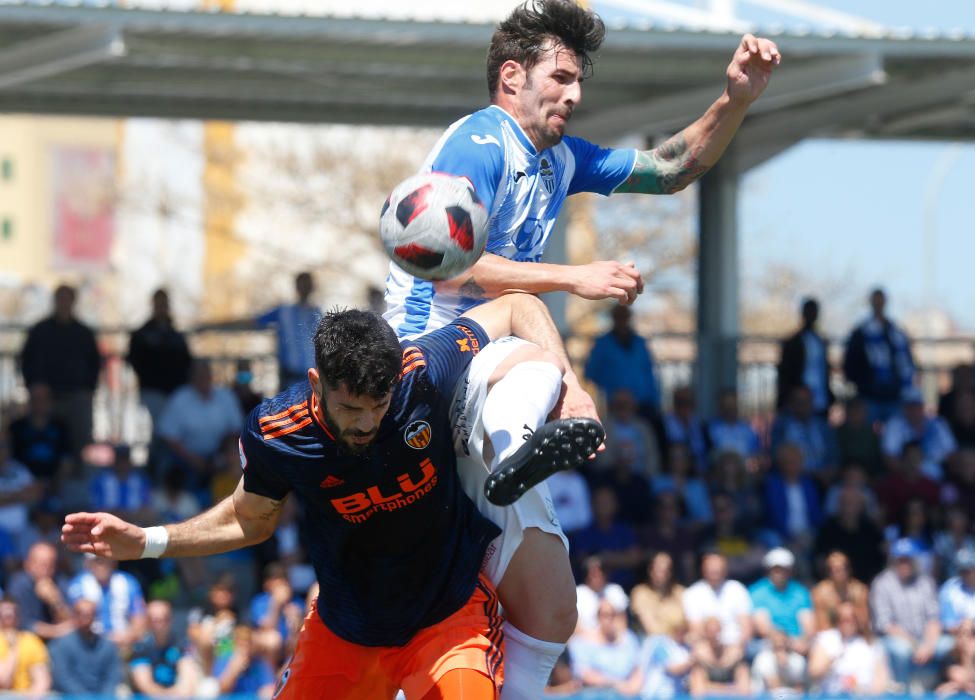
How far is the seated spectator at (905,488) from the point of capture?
1472 cm

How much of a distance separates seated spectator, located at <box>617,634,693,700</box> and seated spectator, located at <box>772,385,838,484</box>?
2.82 metres

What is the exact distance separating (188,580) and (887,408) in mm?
6432

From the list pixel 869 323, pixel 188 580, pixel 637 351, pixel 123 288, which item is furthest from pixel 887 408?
pixel 123 288

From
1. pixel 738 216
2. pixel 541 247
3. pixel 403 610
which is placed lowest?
pixel 403 610

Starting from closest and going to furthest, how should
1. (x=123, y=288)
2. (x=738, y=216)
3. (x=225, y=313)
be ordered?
(x=738, y=216) → (x=225, y=313) → (x=123, y=288)

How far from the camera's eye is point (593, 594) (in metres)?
12.7

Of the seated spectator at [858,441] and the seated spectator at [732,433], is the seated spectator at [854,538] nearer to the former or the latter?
the seated spectator at [858,441]

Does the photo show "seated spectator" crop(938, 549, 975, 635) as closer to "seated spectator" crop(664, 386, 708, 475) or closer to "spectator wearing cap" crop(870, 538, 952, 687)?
"spectator wearing cap" crop(870, 538, 952, 687)

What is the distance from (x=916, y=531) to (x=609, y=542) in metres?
2.77

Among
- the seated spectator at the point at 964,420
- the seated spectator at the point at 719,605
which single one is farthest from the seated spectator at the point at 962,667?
the seated spectator at the point at 964,420

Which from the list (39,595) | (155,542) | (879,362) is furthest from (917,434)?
(155,542)

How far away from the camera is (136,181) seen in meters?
35.2

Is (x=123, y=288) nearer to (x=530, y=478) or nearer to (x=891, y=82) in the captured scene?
(x=891, y=82)

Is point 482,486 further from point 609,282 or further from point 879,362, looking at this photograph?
point 879,362
